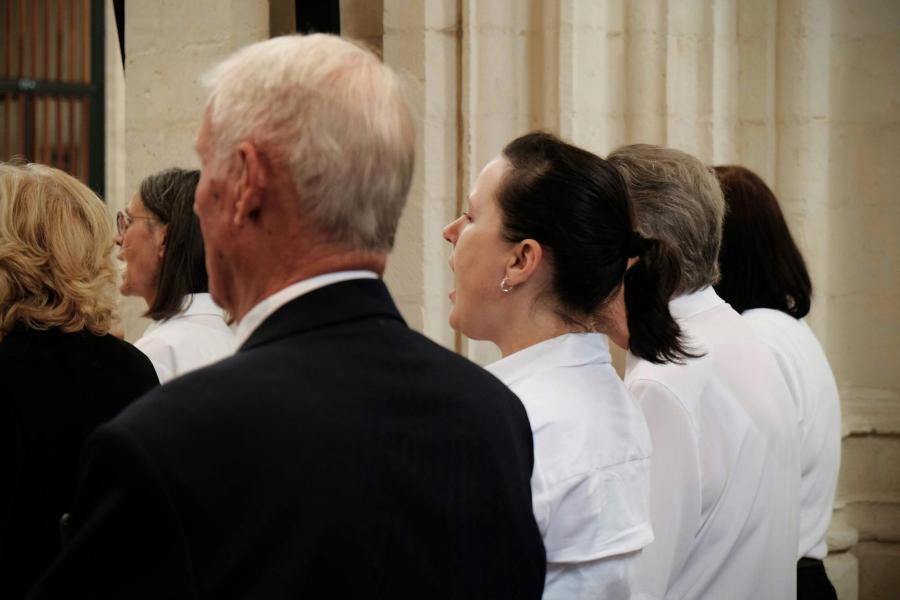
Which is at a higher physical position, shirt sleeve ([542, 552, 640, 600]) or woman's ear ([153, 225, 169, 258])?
woman's ear ([153, 225, 169, 258])

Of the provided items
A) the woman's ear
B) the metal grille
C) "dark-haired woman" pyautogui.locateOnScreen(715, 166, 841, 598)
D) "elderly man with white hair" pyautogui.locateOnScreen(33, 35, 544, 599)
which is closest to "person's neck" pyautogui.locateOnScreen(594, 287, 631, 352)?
"elderly man with white hair" pyautogui.locateOnScreen(33, 35, 544, 599)

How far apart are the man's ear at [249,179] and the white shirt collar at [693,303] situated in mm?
1417

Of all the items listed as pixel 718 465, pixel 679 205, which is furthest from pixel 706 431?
pixel 679 205

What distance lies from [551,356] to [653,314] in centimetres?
34

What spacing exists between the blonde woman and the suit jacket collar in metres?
1.09

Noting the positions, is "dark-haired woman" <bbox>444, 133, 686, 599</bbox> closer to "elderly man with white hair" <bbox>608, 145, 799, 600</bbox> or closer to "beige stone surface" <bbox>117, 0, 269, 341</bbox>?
"elderly man with white hair" <bbox>608, 145, 799, 600</bbox>

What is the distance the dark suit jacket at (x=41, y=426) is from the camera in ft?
7.18

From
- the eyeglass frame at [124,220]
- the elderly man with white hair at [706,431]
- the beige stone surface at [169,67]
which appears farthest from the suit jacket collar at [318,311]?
the beige stone surface at [169,67]

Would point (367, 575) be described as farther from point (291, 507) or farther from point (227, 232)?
point (227, 232)

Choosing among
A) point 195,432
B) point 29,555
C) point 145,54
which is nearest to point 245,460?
point 195,432

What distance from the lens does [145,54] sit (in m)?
4.75

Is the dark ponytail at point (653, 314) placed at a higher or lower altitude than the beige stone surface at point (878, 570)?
higher

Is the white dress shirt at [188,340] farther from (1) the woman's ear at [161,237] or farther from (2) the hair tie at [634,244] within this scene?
(2) the hair tie at [634,244]

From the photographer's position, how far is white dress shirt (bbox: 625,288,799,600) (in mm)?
2291
